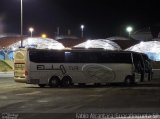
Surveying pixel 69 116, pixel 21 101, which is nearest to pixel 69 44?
pixel 21 101

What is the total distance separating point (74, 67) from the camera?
33.7 meters

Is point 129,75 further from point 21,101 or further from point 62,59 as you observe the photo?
point 21,101

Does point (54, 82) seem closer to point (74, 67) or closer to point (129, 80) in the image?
point (74, 67)

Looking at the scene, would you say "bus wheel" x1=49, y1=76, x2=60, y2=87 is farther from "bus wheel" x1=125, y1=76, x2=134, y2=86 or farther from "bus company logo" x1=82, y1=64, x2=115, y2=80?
Result: "bus wheel" x1=125, y1=76, x2=134, y2=86

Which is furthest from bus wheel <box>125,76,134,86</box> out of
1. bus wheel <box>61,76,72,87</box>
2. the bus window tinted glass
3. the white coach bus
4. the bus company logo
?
the bus window tinted glass

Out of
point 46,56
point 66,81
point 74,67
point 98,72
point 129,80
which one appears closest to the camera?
point 46,56

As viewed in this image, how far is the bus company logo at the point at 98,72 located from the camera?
112 ft

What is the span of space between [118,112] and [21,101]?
6044mm

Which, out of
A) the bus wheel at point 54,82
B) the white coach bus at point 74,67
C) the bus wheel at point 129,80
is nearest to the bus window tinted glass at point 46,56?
the white coach bus at point 74,67

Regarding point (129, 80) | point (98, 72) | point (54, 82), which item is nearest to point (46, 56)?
point (54, 82)

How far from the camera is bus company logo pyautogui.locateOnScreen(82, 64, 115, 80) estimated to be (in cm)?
3416

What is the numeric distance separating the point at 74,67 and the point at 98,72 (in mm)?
1933

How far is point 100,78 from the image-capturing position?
3475cm

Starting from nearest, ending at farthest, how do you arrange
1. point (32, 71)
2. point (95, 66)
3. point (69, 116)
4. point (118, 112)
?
point (69, 116), point (118, 112), point (32, 71), point (95, 66)
